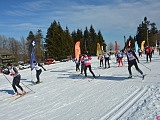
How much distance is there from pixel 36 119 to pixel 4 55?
78.5 metres

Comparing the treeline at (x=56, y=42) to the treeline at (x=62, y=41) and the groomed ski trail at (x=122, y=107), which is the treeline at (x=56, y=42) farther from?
the groomed ski trail at (x=122, y=107)

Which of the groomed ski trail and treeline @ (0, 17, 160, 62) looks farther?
treeline @ (0, 17, 160, 62)

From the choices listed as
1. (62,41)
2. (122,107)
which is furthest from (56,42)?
(122,107)

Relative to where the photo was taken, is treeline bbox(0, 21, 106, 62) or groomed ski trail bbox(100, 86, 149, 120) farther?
treeline bbox(0, 21, 106, 62)

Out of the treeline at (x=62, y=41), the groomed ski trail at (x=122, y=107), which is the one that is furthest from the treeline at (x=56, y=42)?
the groomed ski trail at (x=122, y=107)

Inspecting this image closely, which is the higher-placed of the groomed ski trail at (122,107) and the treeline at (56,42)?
the treeline at (56,42)

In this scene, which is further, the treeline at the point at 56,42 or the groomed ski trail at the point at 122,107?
the treeline at the point at 56,42

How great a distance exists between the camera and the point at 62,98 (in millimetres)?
9789

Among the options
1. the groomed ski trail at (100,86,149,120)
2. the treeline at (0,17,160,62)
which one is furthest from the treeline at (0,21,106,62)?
the groomed ski trail at (100,86,149,120)

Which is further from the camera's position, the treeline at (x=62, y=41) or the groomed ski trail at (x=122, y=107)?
the treeline at (x=62, y=41)

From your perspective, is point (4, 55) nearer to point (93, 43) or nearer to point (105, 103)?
point (93, 43)

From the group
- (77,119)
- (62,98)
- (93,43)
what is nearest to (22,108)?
(62,98)

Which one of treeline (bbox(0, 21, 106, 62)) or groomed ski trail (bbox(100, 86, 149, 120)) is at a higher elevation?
treeline (bbox(0, 21, 106, 62))

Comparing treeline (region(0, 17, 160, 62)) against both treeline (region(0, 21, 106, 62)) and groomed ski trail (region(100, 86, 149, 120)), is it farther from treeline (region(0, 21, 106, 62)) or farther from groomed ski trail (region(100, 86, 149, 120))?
groomed ski trail (region(100, 86, 149, 120))
